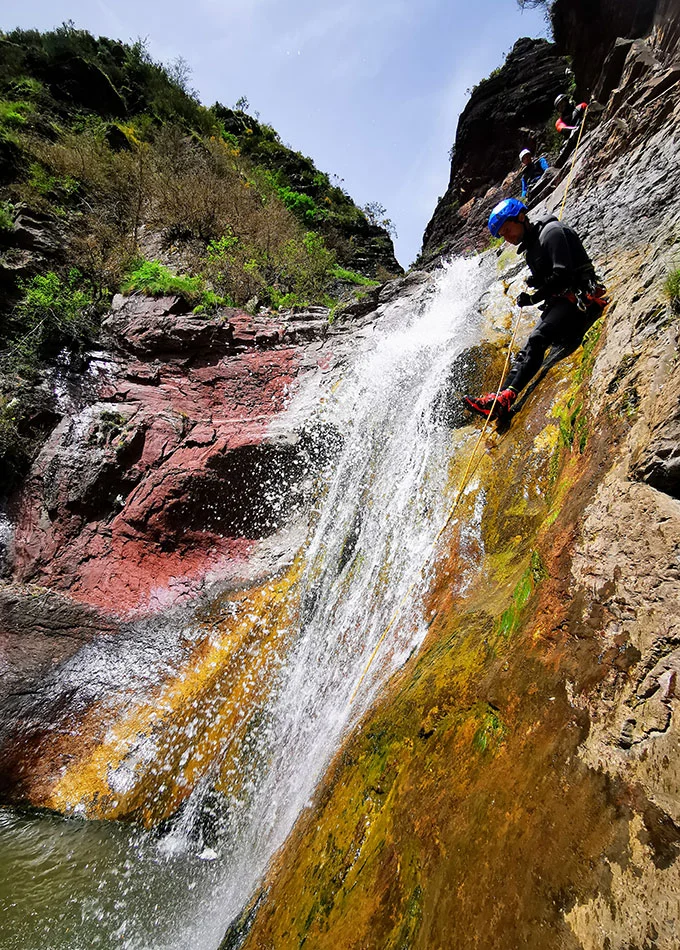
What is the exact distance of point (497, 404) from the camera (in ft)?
15.5

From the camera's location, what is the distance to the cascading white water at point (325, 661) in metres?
3.36

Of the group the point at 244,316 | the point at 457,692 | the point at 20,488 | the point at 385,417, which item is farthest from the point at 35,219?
the point at 457,692

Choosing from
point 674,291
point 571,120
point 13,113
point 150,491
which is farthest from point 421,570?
point 13,113

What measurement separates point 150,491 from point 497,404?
455 centimetres

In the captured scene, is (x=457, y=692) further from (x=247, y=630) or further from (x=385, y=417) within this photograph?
(x=385, y=417)

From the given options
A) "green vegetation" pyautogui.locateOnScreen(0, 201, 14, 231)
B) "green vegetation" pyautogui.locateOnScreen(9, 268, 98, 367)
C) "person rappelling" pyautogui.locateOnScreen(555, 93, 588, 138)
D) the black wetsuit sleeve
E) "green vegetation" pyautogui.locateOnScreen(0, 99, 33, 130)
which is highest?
"green vegetation" pyautogui.locateOnScreen(0, 99, 33, 130)

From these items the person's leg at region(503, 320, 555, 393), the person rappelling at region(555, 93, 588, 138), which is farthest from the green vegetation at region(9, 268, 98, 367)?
the person rappelling at region(555, 93, 588, 138)

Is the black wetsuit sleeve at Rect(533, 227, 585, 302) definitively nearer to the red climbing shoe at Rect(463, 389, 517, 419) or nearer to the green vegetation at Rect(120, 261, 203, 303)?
the red climbing shoe at Rect(463, 389, 517, 419)

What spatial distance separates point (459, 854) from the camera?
181 cm

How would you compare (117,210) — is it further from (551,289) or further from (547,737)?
(547,737)

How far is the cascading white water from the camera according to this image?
11.0 ft

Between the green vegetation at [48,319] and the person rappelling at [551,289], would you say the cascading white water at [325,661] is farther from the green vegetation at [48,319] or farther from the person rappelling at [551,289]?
the green vegetation at [48,319]

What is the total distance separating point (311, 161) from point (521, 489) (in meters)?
22.0

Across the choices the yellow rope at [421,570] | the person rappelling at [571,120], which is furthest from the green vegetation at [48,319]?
the person rappelling at [571,120]
